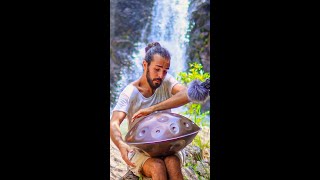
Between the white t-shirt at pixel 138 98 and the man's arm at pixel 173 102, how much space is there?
0.03 m

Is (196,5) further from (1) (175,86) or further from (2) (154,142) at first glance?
(2) (154,142)

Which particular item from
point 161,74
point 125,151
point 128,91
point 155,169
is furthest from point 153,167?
point 161,74

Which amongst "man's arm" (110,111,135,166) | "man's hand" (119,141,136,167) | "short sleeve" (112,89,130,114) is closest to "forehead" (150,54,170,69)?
"short sleeve" (112,89,130,114)

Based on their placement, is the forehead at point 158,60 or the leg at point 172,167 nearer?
the leg at point 172,167

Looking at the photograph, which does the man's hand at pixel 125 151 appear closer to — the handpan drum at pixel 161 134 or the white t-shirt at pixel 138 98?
the handpan drum at pixel 161 134

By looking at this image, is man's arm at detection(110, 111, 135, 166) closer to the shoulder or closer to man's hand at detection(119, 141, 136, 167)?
man's hand at detection(119, 141, 136, 167)

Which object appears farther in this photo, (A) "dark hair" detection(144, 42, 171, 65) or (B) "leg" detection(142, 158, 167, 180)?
(A) "dark hair" detection(144, 42, 171, 65)

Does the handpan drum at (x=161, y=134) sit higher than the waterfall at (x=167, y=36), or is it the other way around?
the waterfall at (x=167, y=36)

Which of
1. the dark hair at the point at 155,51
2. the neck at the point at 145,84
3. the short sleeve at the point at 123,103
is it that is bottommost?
the short sleeve at the point at 123,103

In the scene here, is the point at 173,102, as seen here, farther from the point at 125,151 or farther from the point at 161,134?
the point at 125,151

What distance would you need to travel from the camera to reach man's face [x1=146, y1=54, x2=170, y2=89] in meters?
4.04

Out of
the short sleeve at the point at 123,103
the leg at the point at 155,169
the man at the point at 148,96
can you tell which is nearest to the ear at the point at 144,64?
the man at the point at 148,96

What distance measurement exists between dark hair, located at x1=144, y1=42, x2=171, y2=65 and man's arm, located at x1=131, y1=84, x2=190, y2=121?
0.95 ft

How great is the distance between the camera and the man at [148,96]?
3961 mm
